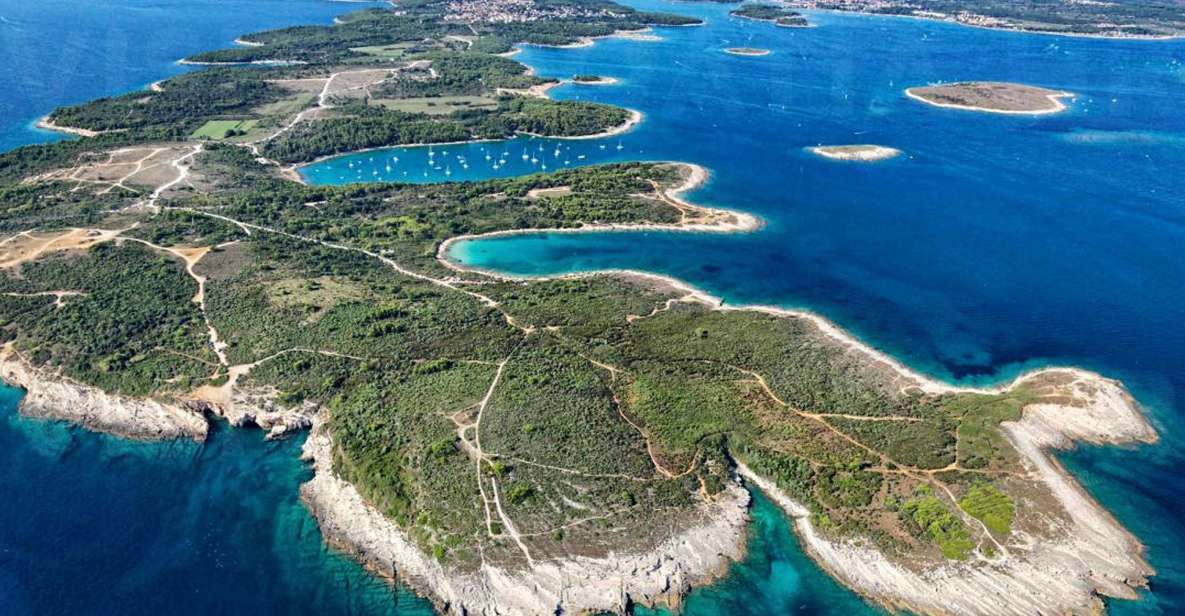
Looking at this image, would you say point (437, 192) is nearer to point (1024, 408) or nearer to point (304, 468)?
point (304, 468)

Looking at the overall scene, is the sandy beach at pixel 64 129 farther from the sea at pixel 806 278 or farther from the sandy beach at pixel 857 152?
the sandy beach at pixel 857 152

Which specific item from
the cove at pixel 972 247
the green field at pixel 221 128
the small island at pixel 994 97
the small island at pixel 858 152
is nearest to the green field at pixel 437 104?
the green field at pixel 221 128

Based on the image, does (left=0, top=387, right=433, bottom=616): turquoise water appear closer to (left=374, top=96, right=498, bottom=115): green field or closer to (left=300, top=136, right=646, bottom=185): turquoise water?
(left=300, top=136, right=646, bottom=185): turquoise water

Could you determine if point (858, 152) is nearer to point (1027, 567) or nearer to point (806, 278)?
point (806, 278)

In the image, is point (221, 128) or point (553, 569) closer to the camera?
point (553, 569)

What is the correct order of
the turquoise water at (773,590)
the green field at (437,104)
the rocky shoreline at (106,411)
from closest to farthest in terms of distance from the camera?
the turquoise water at (773,590) < the rocky shoreline at (106,411) < the green field at (437,104)

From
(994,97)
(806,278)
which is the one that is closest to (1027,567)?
(806,278)
